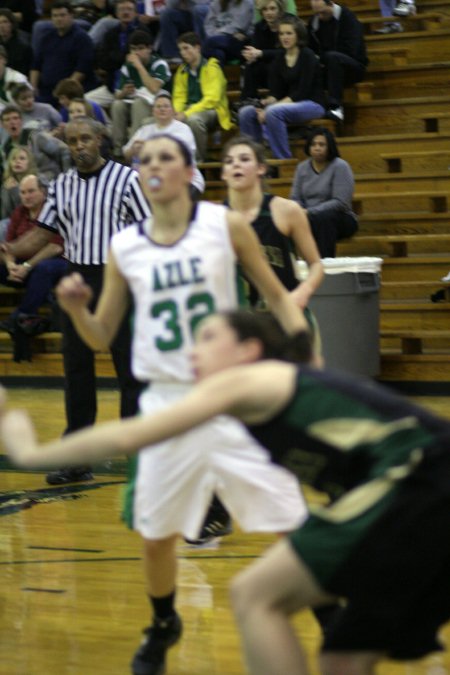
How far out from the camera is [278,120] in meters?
10.6

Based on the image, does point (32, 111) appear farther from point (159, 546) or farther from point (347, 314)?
point (159, 546)

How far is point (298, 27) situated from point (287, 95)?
0.64m

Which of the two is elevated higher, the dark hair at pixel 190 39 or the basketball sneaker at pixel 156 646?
the dark hair at pixel 190 39

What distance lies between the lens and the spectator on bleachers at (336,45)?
11.0 meters

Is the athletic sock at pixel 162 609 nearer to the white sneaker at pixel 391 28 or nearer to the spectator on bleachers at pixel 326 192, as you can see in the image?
the spectator on bleachers at pixel 326 192

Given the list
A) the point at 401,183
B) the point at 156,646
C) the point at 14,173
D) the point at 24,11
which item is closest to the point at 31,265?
the point at 14,173

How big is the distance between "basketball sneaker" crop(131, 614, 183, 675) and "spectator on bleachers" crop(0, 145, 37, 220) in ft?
22.2

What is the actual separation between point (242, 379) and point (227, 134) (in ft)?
30.8

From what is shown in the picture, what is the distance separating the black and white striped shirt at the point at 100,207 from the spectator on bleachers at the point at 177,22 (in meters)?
6.00

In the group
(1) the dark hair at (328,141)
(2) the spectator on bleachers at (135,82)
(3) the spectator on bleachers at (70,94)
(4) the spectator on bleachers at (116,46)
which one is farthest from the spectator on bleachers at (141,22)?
(1) the dark hair at (328,141)

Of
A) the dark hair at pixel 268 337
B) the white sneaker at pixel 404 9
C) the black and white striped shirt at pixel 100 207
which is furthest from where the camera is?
the white sneaker at pixel 404 9

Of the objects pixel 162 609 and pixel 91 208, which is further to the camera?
pixel 91 208

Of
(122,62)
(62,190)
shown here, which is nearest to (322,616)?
(62,190)

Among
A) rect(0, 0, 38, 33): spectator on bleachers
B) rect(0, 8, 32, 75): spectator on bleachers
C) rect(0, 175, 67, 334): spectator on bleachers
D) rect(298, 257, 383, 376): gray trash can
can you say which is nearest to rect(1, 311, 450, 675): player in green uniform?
rect(298, 257, 383, 376): gray trash can
